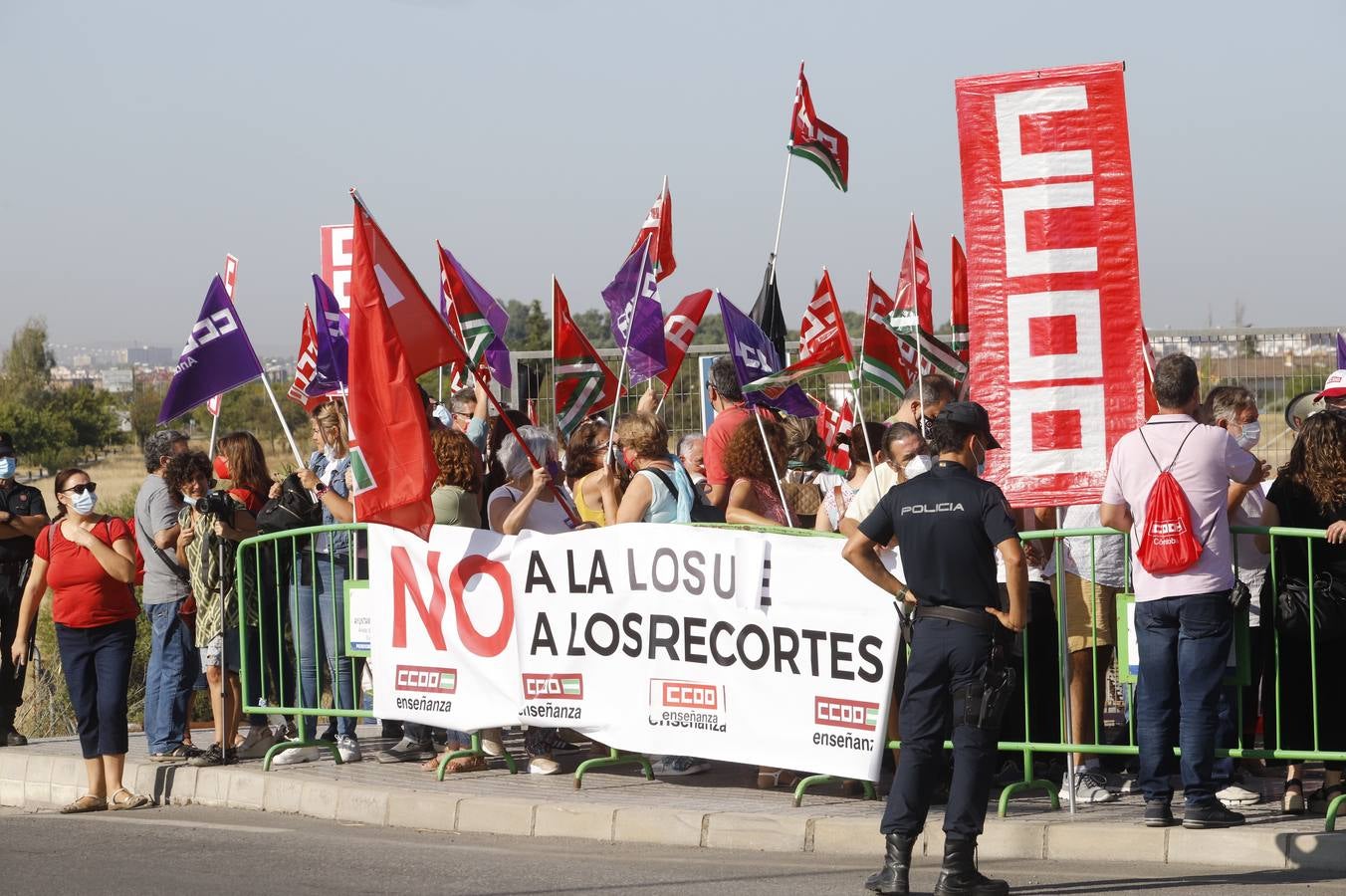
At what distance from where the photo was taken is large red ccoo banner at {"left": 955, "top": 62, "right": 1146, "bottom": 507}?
26.5 feet

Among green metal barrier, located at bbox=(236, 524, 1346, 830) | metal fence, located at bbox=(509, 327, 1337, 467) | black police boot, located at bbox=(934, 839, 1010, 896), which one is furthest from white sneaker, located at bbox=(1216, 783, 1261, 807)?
metal fence, located at bbox=(509, 327, 1337, 467)

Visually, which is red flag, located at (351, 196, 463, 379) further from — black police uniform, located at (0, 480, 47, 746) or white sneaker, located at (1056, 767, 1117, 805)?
white sneaker, located at (1056, 767, 1117, 805)

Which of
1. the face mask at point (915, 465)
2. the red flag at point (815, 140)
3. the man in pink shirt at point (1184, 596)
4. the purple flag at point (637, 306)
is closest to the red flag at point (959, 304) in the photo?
the red flag at point (815, 140)

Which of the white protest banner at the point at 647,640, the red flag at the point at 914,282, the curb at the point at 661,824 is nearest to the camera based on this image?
the curb at the point at 661,824

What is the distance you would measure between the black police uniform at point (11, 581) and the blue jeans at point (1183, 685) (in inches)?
297

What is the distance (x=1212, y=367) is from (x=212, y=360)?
1026cm

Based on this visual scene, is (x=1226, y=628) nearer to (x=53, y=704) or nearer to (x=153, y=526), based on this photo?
(x=153, y=526)

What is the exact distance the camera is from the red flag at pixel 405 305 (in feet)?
31.2

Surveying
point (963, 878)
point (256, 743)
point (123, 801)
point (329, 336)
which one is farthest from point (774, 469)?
point (329, 336)

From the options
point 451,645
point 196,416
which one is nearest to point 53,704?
point 451,645

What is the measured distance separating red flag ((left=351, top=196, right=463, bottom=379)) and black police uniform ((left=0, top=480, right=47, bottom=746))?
3588 millimetres

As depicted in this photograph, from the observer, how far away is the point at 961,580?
686 centimetres

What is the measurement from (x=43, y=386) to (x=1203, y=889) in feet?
308

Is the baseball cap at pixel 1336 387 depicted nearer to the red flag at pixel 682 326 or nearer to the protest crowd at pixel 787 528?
the protest crowd at pixel 787 528
